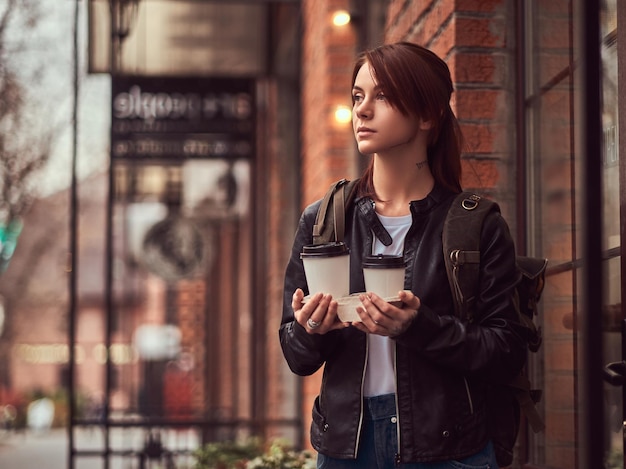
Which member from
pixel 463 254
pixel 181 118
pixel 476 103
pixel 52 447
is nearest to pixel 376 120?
pixel 463 254

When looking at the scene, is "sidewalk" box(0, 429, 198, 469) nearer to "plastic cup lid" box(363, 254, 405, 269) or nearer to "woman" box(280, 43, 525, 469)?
"woman" box(280, 43, 525, 469)

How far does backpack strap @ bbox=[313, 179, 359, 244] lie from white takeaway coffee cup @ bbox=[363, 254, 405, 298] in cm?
28

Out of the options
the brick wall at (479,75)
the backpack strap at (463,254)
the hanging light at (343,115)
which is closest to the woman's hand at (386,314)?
the backpack strap at (463,254)

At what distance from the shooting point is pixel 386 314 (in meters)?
2.16

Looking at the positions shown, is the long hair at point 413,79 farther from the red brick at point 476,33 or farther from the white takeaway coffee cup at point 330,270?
the red brick at point 476,33

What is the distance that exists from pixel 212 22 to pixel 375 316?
Result: 7.45 meters

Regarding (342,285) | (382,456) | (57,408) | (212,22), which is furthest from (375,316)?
(57,408)

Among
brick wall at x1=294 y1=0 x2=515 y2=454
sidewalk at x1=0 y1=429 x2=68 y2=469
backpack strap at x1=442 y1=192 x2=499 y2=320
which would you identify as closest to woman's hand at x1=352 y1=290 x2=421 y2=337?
backpack strap at x1=442 y1=192 x2=499 y2=320

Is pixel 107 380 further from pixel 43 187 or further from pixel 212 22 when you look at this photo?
pixel 43 187

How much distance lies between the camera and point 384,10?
233 inches

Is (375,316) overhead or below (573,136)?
below

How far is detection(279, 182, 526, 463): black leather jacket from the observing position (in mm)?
2287

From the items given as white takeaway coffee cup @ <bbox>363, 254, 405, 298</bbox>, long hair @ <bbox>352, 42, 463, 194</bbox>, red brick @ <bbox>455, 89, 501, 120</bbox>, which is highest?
red brick @ <bbox>455, 89, 501, 120</bbox>

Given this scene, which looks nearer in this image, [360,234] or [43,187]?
[360,234]
